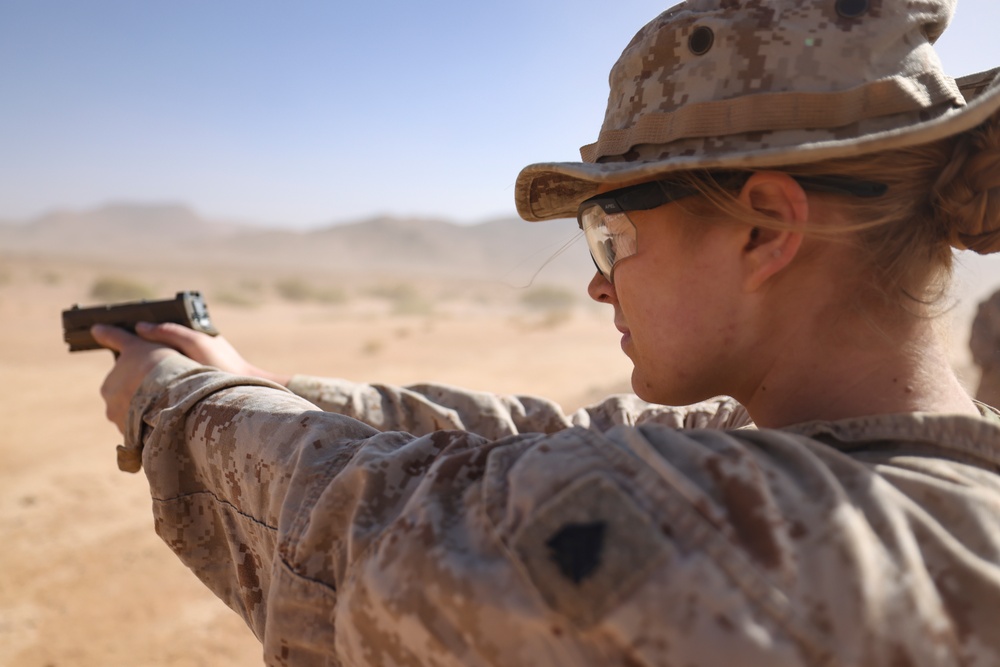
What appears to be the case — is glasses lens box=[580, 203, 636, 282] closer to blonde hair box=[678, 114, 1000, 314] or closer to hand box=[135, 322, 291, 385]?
blonde hair box=[678, 114, 1000, 314]

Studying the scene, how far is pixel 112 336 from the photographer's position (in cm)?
250

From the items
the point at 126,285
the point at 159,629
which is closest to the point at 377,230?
the point at 126,285

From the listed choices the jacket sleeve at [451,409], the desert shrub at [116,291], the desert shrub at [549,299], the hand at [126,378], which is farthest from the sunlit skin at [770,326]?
the desert shrub at [549,299]

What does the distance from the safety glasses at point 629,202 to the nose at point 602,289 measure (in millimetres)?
21

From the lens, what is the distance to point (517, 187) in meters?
1.91

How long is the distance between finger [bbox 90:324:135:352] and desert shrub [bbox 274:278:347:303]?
102 ft

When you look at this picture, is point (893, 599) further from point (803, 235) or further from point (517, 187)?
point (517, 187)

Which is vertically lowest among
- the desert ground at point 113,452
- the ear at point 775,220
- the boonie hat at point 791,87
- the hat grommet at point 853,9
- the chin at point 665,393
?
the desert ground at point 113,452

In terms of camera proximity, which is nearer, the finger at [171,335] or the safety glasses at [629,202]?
the safety glasses at [629,202]

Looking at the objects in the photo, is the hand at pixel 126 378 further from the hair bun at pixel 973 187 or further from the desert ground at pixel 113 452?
the desert ground at pixel 113 452

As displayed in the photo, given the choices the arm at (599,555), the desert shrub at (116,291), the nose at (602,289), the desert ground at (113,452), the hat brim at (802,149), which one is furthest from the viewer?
the desert shrub at (116,291)

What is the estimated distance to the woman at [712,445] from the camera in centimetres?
90

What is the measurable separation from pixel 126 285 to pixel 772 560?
31.1 m

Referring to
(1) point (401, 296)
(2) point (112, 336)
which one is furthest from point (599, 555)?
(1) point (401, 296)
